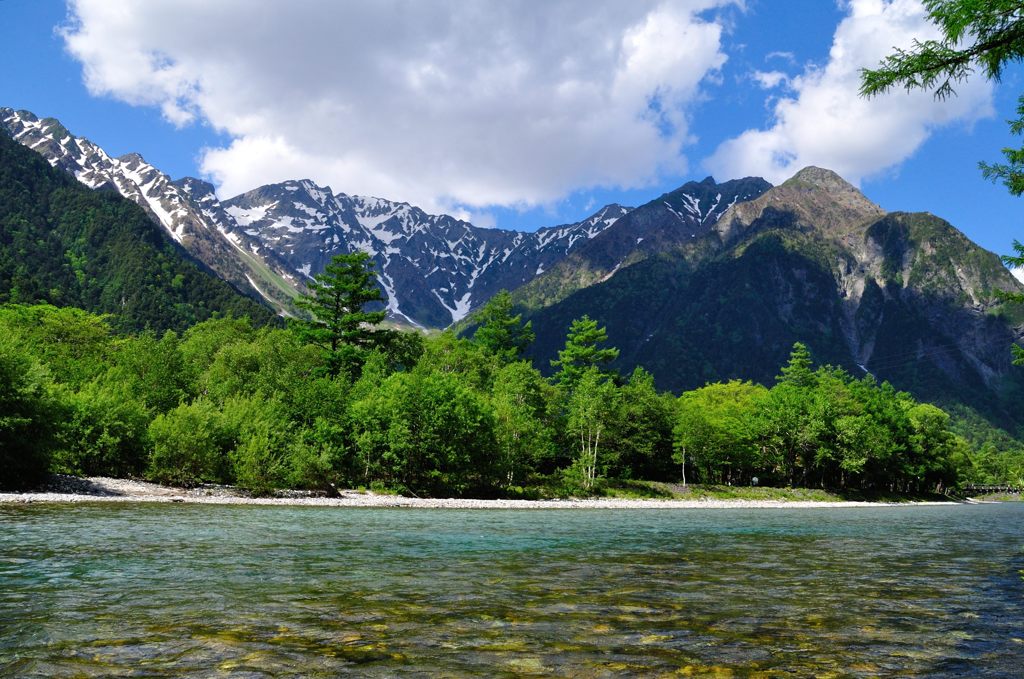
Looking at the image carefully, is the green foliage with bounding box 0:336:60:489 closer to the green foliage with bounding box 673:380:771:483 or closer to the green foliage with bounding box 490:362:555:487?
the green foliage with bounding box 490:362:555:487

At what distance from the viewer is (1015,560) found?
21828 millimetres

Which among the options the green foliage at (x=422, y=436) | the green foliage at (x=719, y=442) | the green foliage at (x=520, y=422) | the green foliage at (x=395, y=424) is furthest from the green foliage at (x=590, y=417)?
the green foliage at (x=422, y=436)

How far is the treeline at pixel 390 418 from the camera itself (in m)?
43.6

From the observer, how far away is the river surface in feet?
26.8

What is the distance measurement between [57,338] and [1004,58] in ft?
303

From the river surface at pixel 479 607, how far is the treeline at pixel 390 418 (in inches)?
435

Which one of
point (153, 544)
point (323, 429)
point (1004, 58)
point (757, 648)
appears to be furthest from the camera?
point (323, 429)

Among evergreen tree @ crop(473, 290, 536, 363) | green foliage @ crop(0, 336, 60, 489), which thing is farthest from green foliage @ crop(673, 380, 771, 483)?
green foliage @ crop(0, 336, 60, 489)

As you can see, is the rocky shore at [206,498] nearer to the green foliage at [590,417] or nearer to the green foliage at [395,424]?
the green foliage at [395,424]

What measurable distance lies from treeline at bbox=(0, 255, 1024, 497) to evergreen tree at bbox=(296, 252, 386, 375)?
286mm

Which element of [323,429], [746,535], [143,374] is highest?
[143,374]

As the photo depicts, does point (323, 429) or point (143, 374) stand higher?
point (143, 374)

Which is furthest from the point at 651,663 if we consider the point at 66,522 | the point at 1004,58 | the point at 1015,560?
the point at 66,522

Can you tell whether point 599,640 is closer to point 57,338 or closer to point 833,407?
point 57,338
